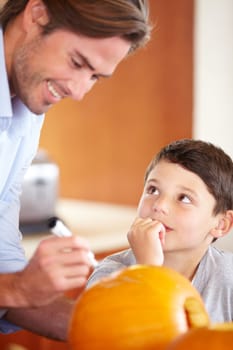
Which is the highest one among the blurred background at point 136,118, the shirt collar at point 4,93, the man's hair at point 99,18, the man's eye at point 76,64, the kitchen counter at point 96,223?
the man's hair at point 99,18

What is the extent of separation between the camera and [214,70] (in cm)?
268

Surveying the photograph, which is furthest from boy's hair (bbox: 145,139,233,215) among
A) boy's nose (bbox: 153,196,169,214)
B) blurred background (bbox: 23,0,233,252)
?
blurred background (bbox: 23,0,233,252)

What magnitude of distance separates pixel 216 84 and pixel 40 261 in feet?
6.31

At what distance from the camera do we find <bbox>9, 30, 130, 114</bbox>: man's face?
1104 mm

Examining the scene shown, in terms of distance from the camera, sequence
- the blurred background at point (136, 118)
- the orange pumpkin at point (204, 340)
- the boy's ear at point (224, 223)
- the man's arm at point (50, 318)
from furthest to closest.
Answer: the blurred background at point (136, 118) < the boy's ear at point (224, 223) < the man's arm at point (50, 318) < the orange pumpkin at point (204, 340)

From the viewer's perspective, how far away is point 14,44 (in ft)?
3.94

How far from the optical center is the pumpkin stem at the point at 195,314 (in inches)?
28.3

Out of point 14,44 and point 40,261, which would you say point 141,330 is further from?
point 14,44

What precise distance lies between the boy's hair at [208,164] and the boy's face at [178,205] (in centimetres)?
1

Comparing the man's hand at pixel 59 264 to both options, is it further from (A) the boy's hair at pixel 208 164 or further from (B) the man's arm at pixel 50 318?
(A) the boy's hair at pixel 208 164

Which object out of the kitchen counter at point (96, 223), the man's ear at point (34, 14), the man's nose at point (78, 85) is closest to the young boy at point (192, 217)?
the man's nose at point (78, 85)

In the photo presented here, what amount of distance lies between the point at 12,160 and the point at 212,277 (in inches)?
17.1

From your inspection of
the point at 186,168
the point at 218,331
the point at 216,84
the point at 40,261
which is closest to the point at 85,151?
the point at 216,84

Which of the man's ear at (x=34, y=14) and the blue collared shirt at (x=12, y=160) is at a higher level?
the man's ear at (x=34, y=14)
